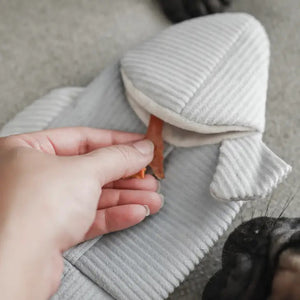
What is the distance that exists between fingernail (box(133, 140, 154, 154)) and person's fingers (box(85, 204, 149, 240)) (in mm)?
70

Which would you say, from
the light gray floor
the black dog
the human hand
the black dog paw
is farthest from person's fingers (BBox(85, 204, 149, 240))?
the black dog paw

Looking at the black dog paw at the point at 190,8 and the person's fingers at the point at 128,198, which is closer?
the person's fingers at the point at 128,198

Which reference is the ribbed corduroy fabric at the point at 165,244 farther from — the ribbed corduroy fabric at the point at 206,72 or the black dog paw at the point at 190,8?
the black dog paw at the point at 190,8

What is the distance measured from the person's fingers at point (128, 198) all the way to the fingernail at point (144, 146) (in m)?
0.05

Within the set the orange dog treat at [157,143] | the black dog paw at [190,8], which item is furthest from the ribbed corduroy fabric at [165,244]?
the black dog paw at [190,8]

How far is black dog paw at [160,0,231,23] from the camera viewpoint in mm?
857

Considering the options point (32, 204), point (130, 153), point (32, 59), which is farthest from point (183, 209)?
point (32, 59)

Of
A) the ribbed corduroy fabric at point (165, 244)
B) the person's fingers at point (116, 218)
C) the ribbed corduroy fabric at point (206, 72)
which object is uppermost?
the ribbed corduroy fabric at point (206, 72)

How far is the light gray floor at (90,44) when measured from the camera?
0.79 metres

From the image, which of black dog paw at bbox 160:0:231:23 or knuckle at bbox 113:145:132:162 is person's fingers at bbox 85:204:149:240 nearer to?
knuckle at bbox 113:145:132:162

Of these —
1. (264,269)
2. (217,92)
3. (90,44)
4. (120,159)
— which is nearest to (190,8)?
(90,44)

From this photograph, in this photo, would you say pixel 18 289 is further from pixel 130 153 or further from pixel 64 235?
pixel 130 153

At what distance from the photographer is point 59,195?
1.62 feet

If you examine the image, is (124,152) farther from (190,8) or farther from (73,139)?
(190,8)
